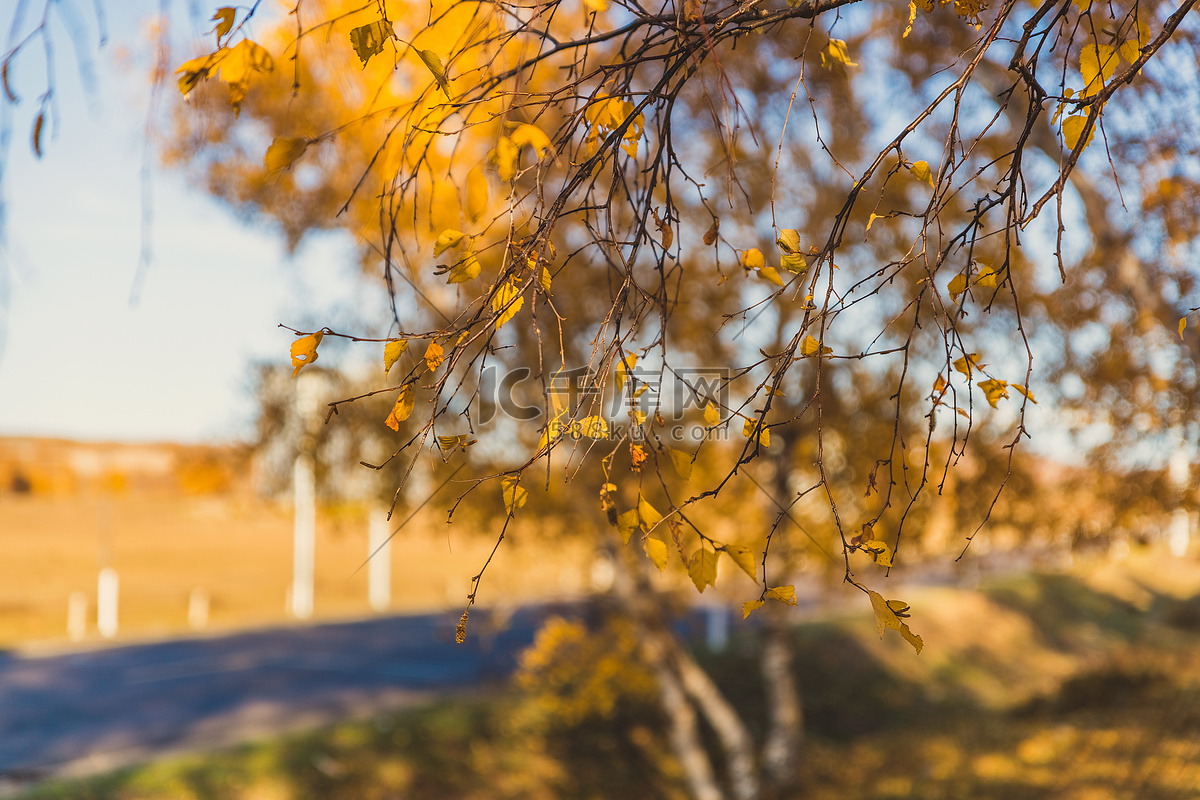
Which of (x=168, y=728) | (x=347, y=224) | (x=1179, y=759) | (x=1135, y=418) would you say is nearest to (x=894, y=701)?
(x=1179, y=759)

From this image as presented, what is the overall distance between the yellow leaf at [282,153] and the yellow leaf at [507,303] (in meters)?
0.41

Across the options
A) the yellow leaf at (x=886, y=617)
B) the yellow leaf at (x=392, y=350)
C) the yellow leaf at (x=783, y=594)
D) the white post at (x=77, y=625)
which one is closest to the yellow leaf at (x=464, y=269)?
the yellow leaf at (x=392, y=350)

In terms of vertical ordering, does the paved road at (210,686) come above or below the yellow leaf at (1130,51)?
below

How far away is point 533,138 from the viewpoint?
139 cm

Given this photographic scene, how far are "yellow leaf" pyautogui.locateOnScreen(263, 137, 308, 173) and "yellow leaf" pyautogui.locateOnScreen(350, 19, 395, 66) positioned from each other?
19cm

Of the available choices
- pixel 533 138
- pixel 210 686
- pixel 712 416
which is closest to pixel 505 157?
pixel 533 138

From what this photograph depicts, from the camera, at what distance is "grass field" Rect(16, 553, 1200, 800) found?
284 inches

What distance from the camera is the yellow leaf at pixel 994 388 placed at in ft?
4.85

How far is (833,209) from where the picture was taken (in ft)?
22.4

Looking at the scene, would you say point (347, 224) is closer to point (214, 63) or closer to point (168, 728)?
point (214, 63)

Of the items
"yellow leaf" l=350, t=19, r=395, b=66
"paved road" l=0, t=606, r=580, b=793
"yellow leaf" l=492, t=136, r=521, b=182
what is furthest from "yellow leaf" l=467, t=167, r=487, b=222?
"paved road" l=0, t=606, r=580, b=793

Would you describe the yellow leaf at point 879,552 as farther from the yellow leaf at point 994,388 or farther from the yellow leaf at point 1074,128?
the yellow leaf at point 1074,128

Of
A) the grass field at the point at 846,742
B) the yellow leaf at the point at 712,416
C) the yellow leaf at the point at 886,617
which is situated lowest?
the grass field at the point at 846,742

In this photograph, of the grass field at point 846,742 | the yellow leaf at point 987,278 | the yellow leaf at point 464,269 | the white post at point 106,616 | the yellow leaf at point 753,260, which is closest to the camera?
the yellow leaf at point 464,269
